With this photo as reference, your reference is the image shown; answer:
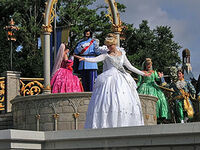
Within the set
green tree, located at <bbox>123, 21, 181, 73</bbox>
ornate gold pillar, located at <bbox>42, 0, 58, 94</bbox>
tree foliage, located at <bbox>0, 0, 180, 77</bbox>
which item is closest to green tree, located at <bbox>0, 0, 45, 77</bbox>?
tree foliage, located at <bbox>0, 0, 180, 77</bbox>

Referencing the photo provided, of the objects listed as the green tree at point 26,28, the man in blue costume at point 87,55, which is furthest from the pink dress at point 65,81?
the green tree at point 26,28

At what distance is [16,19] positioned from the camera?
35.3 meters

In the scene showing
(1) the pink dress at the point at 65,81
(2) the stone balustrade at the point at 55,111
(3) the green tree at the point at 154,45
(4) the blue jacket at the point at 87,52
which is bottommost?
(2) the stone balustrade at the point at 55,111

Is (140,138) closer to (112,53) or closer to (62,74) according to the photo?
(112,53)

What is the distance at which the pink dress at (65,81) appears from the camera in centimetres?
1577

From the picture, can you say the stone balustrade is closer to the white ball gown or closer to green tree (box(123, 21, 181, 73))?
the white ball gown

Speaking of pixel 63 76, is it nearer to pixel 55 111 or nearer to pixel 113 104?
pixel 55 111

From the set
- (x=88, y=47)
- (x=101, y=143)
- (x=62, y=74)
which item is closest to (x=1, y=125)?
(x=62, y=74)

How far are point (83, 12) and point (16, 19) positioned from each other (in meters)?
4.59

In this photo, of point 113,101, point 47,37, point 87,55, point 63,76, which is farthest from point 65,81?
point 113,101

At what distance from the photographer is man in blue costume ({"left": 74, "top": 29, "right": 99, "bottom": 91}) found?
53.4ft

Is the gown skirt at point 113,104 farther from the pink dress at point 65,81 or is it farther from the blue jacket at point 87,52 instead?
the blue jacket at point 87,52

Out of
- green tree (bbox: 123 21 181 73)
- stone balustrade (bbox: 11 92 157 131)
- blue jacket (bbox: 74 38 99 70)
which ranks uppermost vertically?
green tree (bbox: 123 21 181 73)

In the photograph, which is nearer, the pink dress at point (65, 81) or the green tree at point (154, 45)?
the pink dress at point (65, 81)
